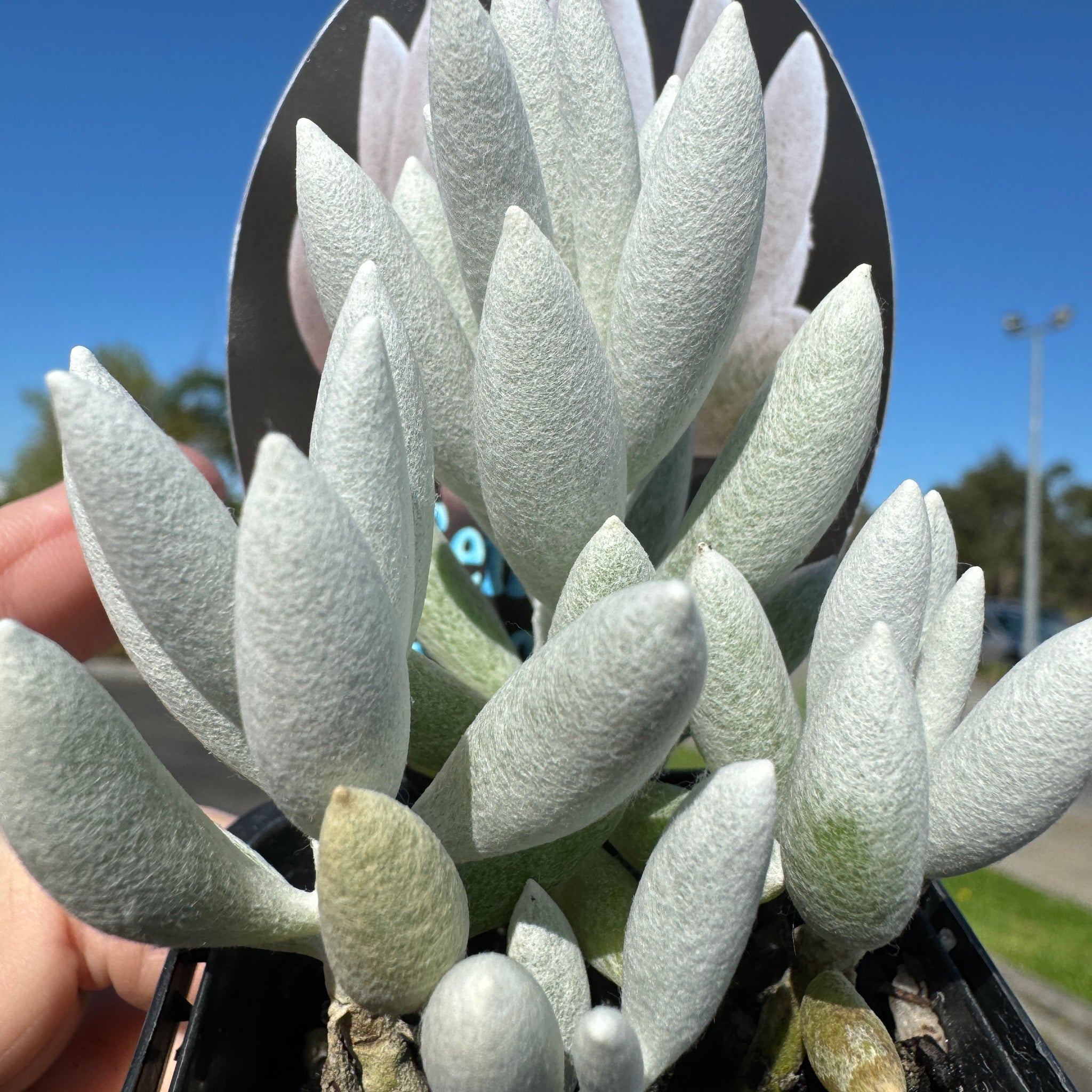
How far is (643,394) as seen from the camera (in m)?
0.37

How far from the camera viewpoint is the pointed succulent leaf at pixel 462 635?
48 cm

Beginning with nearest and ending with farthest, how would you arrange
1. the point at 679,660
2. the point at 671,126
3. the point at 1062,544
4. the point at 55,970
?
the point at 679,660, the point at 671,126, the point at 55,970, the point at 1062,544

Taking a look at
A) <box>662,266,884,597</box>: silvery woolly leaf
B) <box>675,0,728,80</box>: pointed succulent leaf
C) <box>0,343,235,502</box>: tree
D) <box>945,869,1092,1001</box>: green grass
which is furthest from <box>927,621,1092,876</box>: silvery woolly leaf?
<box>0,343,235,502</box>: tree

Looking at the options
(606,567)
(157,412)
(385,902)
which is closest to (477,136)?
(606,567)

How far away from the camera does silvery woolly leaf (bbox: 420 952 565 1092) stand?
25cm

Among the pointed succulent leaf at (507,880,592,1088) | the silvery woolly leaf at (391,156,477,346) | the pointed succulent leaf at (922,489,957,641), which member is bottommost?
Answer: the pointed succulent leaf at (507,880,592,1088)

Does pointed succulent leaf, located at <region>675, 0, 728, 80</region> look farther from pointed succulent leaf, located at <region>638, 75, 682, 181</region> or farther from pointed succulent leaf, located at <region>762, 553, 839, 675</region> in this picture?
pointed succulent leaf, located at <region>762, 553, 839, 675</region>

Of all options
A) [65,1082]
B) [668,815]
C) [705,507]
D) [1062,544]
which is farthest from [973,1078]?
[1062,544]

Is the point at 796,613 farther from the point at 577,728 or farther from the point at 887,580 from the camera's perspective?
the point at 577,728

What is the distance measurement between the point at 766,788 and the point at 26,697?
0.21 metres

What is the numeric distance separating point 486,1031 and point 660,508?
0.98 feet

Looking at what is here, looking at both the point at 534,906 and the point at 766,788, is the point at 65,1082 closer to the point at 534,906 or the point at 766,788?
the point at 534,906

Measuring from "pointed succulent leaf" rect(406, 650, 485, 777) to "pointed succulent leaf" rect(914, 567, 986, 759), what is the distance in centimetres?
21

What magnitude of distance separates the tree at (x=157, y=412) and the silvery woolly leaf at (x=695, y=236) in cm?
618
